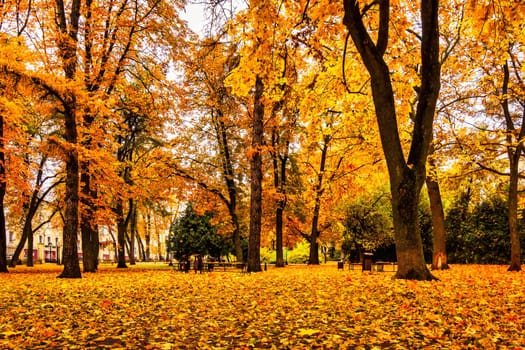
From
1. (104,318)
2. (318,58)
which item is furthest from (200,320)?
(318,58)

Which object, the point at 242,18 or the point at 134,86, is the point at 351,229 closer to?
the point at 134,86

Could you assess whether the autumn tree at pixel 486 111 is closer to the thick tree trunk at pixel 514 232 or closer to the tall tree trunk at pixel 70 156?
the thick tree trunk at pixel 514 232

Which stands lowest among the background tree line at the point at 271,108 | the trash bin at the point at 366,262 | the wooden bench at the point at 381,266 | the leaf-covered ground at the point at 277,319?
the wooden bench at the point at 381,266

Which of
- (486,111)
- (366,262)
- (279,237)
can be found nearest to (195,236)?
(279,237)

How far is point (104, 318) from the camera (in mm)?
6324

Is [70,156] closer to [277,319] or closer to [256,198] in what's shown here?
[256,198]

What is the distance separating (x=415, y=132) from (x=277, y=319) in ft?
21.1

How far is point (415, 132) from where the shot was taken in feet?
34.2

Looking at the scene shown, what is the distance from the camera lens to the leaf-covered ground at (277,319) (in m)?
4.61

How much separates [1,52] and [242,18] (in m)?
8.29

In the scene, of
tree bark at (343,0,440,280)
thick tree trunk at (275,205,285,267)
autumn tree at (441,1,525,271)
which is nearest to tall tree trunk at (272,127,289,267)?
thick tree trunk at (275,205,285,267)

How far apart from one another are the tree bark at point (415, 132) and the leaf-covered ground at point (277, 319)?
111 cm

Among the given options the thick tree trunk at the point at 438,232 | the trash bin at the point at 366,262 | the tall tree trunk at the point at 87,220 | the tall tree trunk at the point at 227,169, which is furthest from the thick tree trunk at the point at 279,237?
the tall tree trunk at the point at 87,220

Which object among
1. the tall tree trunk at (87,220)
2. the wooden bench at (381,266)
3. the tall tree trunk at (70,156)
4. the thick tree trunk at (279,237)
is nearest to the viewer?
the tall tree trunk at (70,156)
